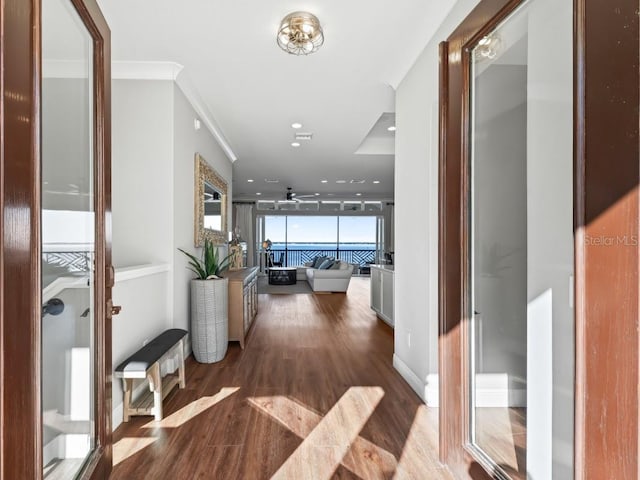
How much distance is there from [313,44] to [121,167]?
6.45 ft

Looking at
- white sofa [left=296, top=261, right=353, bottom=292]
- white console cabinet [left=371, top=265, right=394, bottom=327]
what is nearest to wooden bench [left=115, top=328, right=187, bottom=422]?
white console cabinet [left=371, top=265, right=394, bottom=327]

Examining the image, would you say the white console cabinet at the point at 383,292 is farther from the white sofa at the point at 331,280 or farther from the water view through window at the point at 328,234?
the water view through window at the point at 328,234

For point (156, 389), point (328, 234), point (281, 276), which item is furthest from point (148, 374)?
point (328, 234)

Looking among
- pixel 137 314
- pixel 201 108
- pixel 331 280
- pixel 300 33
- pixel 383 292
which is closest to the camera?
pixel 300 33

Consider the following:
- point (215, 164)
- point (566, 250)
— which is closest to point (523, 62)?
point (566, 250)

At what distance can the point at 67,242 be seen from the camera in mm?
1316

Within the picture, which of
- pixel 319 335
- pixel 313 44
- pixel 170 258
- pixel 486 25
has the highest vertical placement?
pixel 313 44

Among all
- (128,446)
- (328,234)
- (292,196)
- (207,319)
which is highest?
(292,196)

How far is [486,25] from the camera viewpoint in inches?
54.1

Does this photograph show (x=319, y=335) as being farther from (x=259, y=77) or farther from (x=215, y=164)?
(x=259, y=77)

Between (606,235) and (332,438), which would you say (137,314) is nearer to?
(332,438)

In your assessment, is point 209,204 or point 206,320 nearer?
point 206,320

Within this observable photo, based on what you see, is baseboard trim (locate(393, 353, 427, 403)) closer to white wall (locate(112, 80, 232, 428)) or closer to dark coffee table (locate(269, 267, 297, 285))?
white wall (locate(112, 80, 232, 428))

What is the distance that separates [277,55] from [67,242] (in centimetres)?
210
